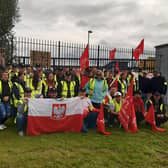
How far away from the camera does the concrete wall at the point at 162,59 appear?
1366cm

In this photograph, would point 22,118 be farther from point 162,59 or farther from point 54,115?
point 162,59

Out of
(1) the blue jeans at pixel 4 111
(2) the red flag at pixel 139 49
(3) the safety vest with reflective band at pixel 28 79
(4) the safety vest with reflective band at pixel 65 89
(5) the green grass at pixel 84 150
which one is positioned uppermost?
(2) the red flag at pixel 139 49

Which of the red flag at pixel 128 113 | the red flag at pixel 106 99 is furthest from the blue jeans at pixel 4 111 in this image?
the red flag at pixel 128 113

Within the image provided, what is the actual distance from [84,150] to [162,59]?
10.0 metres

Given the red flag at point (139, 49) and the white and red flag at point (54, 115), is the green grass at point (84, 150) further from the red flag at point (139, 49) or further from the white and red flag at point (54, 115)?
the red flag at point (139, 49)

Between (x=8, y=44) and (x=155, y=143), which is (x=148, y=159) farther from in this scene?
(x=8, y=44)

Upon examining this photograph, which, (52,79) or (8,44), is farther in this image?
(8,44)

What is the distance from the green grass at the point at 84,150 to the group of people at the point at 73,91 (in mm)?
648

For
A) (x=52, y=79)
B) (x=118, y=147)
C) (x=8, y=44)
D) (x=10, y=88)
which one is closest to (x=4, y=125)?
(x=10, y=88)

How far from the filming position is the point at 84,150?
5.66 metres

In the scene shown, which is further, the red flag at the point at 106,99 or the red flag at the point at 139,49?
the red flag at the point at 139,49

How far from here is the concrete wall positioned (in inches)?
538

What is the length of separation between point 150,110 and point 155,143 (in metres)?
1.74

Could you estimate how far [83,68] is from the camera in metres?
10.2
